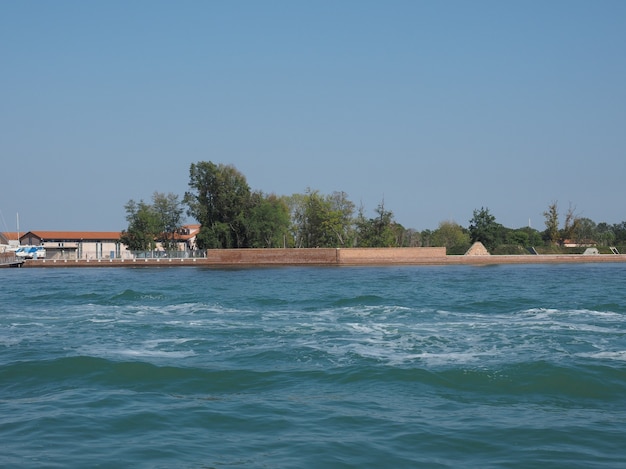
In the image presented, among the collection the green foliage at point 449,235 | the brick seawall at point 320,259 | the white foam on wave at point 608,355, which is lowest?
the white foam on wave at point 608,355

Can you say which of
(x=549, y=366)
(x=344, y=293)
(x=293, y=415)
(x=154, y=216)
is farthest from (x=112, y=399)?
(x=154, y=216)

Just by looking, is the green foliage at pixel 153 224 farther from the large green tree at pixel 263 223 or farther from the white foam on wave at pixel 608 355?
the white foam on wave at pixel 608 355

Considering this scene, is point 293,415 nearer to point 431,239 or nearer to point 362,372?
point 362,372

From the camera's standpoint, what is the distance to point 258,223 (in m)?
68.2

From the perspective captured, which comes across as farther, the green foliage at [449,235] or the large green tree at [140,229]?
the green foliage at [449,235]

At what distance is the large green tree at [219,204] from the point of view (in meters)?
67.7

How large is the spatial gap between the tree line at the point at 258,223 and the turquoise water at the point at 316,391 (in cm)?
5144

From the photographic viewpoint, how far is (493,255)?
215 feet

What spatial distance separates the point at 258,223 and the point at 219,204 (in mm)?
4189

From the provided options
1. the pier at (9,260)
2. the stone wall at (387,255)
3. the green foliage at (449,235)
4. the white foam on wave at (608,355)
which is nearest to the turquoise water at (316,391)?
the white foam on wave at (608,355)

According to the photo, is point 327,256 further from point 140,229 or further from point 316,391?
point 316,391

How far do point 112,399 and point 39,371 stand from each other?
2.35 meters

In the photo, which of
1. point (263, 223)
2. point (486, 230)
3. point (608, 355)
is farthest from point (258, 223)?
point (608, 355)

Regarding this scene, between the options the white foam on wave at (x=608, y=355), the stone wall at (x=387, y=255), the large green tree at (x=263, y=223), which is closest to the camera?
the white foam on wave at (x=608, y=355)
